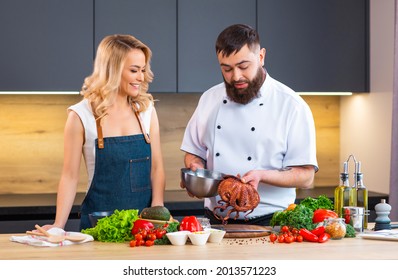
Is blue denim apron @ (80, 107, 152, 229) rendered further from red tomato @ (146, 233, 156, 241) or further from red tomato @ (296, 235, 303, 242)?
red tomato @ (296, 235, 303, 242)

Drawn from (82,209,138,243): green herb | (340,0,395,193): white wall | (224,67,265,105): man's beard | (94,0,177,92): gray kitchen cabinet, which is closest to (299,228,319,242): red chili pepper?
(82,209,138,243): green herb

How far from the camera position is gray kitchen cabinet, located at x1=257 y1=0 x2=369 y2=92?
4941mm

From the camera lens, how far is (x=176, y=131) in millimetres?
5242

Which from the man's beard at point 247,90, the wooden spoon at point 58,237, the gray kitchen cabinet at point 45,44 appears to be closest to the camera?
the wooden spoon at point 58,237

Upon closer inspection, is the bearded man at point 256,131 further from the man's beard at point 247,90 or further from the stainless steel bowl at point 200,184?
the stainless steel bowl at point 200,184

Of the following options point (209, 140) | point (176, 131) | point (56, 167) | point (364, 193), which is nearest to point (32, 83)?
point (56, 167)

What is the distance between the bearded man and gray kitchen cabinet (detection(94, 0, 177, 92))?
130cm

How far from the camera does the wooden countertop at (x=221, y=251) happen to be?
2494mm

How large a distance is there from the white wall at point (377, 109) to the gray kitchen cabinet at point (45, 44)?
1792 millimetres

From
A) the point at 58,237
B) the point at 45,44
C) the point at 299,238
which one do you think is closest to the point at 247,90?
the point at 299,238

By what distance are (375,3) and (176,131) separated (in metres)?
1.54

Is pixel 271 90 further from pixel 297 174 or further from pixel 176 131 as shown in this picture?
pixel 176 131

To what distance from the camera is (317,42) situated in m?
5.00

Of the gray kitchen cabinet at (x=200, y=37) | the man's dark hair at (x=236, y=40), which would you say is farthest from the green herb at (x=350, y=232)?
the gray kitchen cabinet at (x=200, y=37)
